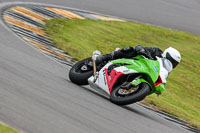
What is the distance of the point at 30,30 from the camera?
11.9 m

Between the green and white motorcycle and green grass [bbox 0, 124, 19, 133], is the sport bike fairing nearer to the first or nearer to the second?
the green and white motorcycle

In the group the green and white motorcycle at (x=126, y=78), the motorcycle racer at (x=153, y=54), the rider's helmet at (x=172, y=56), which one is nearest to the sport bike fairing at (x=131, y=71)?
the green and white motorcycle at (x=126, y=78)

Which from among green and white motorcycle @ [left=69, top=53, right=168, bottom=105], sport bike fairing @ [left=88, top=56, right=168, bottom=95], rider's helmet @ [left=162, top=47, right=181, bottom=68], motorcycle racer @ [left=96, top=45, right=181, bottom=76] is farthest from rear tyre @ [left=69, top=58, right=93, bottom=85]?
rider's helmet @ [left=162, top=47, right=181, bottom=68]

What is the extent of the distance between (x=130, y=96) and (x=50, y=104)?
167 centimetres

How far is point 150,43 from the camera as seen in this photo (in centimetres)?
1584

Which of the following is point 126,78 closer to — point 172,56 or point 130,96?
point 130,96

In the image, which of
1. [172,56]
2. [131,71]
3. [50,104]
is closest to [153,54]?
[172,56]

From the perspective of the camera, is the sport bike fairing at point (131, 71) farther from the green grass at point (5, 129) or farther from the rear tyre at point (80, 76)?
the green grass at point (5, 129)

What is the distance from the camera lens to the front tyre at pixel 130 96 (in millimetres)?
6879

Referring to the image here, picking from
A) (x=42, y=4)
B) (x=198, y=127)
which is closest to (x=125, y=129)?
(x=198, y=127)

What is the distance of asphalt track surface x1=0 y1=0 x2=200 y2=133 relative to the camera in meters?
5.14

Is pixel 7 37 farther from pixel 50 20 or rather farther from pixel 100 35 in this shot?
pixel 100 35

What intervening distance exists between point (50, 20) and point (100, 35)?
1877 mm

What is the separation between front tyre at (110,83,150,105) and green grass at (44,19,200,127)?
1854mm
